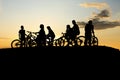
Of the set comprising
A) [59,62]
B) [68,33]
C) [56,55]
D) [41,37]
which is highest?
[68,33]

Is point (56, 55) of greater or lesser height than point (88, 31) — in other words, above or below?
below

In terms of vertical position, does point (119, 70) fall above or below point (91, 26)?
below

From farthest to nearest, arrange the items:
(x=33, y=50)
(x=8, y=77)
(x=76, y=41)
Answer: (x=76, y=41)
(x=33, y=50)
(x=8, y=77)

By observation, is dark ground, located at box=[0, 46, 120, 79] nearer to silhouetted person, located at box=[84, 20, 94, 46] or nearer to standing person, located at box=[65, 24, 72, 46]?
silhouetted person, located at box=[84, 20, 94, 46]

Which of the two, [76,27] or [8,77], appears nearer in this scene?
[8,77]

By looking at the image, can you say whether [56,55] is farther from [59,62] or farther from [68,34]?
[68,34]

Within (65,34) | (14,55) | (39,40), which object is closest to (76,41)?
(65,34)

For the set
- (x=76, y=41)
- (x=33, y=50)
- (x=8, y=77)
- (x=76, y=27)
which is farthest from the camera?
(x=76, y=41)

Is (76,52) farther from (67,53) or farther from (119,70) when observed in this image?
(119,70)

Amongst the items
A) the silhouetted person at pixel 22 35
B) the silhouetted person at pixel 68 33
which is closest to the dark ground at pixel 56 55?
the silhouetted person at pixel 68 33

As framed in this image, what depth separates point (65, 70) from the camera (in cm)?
1944

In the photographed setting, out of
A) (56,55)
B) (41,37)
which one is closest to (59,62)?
(56,55)

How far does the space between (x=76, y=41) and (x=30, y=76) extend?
5.23 meters

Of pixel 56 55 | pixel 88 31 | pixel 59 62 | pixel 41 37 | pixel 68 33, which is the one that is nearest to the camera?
pixel 59 62
